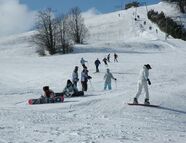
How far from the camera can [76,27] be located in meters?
102

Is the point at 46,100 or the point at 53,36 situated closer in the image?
the point at 46,100

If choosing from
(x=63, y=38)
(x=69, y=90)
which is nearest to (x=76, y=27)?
(x=63, y=38)

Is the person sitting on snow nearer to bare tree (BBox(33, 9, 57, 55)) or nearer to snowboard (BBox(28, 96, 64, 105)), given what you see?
snowboard (BBox(28, 96, 64, 105))

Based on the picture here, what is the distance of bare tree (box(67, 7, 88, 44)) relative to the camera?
9900cm

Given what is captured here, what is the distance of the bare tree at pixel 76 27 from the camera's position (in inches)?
3898

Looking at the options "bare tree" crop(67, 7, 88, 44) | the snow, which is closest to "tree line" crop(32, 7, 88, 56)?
"bare tree" crop(67, 7, 88, 44)

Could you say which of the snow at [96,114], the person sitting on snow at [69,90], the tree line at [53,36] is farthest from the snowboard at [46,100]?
the tree line at [53,36]

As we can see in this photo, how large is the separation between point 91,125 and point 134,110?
5246 mm

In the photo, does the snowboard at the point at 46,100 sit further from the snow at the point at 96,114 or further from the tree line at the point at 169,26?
the tree line at the point at 169,26

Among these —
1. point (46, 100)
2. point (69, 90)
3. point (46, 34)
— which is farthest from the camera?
point (46, 34)

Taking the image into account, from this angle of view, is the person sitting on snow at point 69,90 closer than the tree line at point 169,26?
Yes

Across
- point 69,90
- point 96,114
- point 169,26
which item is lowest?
point 96,114

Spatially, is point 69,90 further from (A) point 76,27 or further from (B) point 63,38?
(A) point 76,27

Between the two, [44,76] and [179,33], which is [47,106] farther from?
[179,33]
